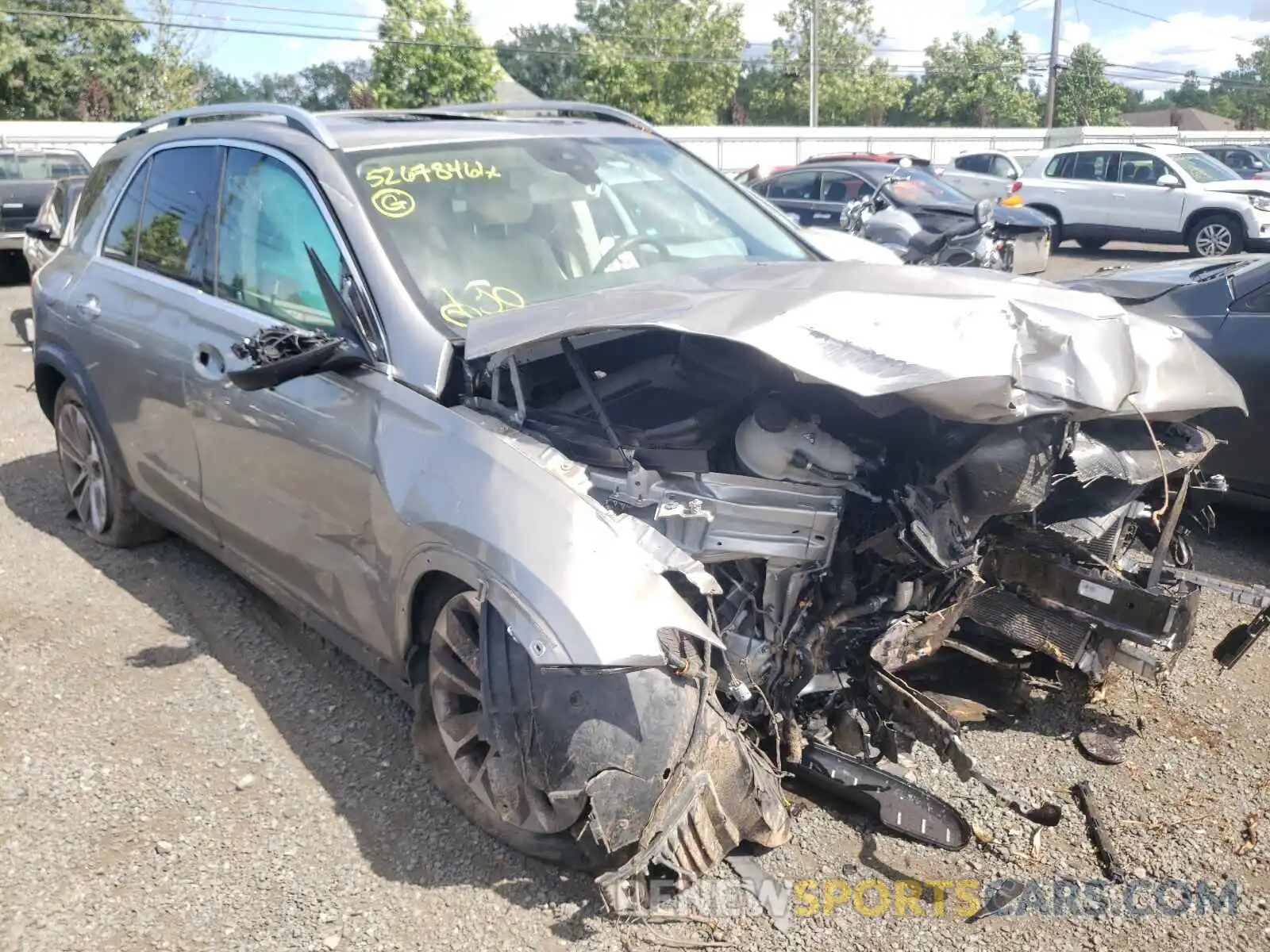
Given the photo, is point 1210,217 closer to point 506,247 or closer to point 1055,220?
point 1055,220

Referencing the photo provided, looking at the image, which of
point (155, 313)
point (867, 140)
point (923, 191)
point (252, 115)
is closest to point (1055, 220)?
point (923, 191)

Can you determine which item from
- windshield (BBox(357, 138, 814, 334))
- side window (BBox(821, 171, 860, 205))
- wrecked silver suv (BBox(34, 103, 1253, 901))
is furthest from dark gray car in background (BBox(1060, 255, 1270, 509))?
side window (BBox(821, 171, 860, 205))

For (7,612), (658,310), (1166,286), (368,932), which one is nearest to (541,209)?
(658,310)

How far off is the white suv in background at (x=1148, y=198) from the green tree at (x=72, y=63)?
107 feet

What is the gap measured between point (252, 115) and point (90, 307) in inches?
46.9

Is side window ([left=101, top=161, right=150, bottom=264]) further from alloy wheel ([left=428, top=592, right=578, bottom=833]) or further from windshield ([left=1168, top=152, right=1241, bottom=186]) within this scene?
windshield ([left=1168, top=152, right=1241, bottom=186])

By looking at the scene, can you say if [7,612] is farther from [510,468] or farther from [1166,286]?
[1166,286]

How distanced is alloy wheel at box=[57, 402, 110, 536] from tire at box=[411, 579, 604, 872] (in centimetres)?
272

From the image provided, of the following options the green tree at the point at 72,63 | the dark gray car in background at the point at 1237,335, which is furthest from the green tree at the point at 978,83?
the dark gray car in background at the point at 1237,335

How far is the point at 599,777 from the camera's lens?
2.43 m

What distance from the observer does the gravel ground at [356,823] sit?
8.60 feet

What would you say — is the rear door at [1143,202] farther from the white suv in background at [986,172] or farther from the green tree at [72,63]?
the green tree at [72,63]

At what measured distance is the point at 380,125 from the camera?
3.74 metres

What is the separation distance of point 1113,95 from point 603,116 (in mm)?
74743
